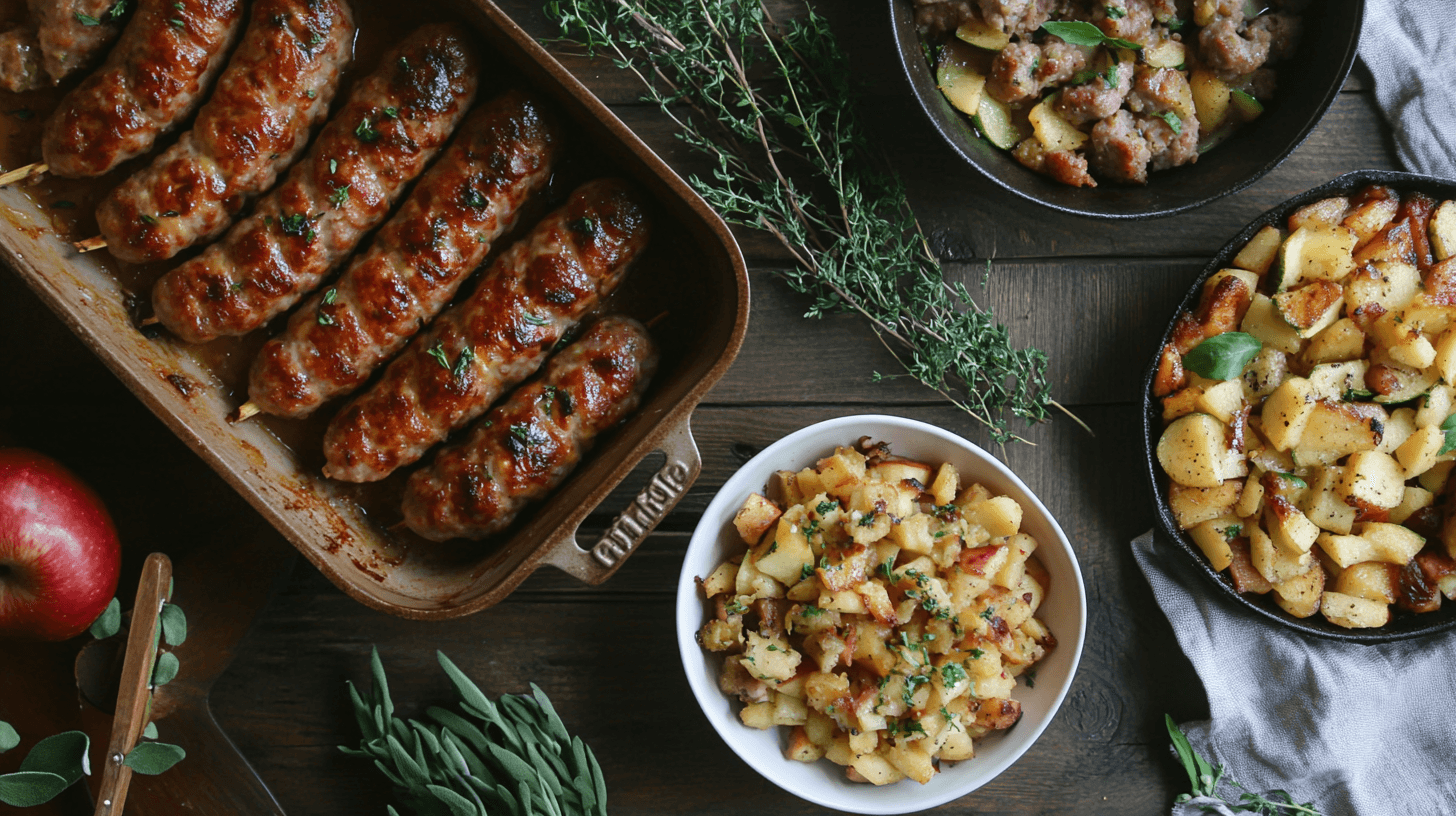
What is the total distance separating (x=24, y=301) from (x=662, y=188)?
72.6 inches

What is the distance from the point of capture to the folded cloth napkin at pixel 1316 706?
238 cm

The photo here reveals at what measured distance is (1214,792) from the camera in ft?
8.13

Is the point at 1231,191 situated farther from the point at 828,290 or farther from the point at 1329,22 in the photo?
the point at 828,290

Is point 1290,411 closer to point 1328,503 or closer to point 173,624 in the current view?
point 1328,503

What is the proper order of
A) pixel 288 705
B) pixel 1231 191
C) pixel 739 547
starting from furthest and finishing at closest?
pixel 288 705, pixel 739 547, pixel 1231 191

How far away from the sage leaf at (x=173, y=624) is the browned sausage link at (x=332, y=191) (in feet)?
2.28

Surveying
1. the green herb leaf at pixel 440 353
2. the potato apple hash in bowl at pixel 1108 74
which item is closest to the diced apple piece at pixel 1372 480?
the potato apple hash in bowl at pixel 1108 74

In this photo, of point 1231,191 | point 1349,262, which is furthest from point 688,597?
point 1349,262

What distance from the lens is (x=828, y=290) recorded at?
2.40m

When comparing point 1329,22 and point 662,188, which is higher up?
point 1329,22

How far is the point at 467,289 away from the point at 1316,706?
2.70 m

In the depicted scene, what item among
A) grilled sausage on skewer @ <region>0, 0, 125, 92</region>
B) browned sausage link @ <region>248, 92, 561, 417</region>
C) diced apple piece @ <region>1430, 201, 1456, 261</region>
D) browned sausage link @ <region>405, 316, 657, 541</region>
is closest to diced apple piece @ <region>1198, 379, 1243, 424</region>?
Answer: diced apple piece @ <region>1430, 201, 1456, 261</region>

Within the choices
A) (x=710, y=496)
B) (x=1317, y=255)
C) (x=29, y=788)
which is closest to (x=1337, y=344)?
(x=1317, y=255)

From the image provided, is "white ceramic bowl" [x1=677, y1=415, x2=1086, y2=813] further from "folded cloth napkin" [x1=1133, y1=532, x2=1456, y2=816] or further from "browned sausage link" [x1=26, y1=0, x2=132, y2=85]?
"browned sausage link" [x1=26, y1=0, x2=132, y2=85]
